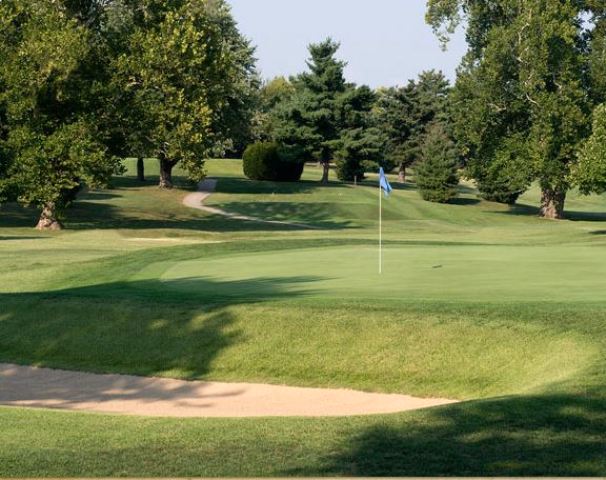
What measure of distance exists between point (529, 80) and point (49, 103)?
2942 cm

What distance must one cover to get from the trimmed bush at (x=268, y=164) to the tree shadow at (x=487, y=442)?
78.6m

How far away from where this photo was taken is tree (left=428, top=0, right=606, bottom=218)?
63.2 meters

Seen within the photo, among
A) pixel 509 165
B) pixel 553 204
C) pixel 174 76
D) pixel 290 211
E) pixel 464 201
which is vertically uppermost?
pixel 174 76

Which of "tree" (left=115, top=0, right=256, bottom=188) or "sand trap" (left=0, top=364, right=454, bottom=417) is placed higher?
"tree" (left=115, top=0, right=256, bottom=188)

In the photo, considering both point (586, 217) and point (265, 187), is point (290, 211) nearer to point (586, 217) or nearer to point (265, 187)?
point (265, 187)

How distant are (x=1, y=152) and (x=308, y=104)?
44.7m

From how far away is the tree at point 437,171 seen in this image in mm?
80625

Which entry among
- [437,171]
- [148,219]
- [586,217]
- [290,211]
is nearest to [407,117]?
[437,171]

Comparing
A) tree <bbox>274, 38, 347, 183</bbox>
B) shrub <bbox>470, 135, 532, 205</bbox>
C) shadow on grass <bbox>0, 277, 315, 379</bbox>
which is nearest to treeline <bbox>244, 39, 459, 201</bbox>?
tree <bbox>274, 38, 347, 183</bbox>

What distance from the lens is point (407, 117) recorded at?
109 meters

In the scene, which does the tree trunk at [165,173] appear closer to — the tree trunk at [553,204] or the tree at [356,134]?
the tree at [356,134]

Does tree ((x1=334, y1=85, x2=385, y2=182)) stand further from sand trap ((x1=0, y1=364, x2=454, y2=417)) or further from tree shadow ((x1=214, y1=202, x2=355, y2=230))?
sand trap ((x1=0, y1=364, x2=454, y2=417))

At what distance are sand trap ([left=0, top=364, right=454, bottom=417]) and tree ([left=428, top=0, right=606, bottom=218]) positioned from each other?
49.4m

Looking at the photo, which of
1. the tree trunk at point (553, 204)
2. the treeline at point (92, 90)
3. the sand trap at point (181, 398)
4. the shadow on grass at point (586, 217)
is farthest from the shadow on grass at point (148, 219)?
the sand trap at point (181, 398)
